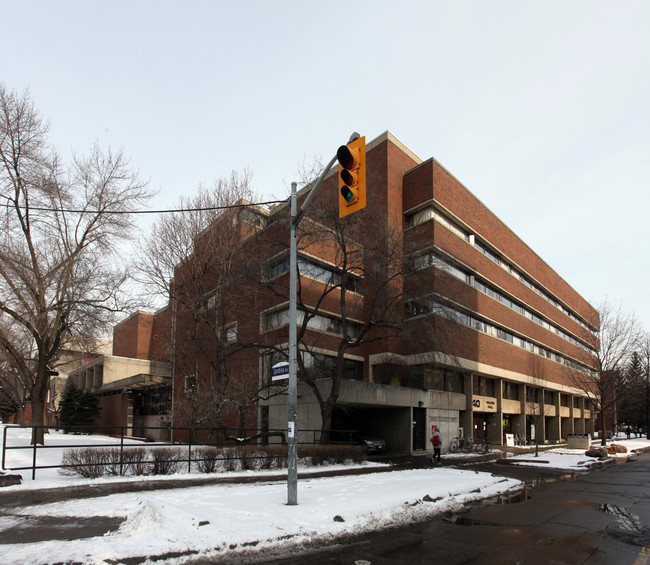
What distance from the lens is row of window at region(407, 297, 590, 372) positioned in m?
24.7

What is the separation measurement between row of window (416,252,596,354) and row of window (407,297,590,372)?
2.05 metres

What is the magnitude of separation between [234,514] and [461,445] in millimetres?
26692

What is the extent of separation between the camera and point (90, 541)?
22.7 feet

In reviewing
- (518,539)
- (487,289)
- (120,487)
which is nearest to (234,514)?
(120,487)

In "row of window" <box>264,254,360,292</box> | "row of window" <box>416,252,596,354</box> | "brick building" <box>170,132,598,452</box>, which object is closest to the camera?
"brick building" <box>170,132,598,452</box>

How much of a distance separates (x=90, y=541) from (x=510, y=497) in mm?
10875

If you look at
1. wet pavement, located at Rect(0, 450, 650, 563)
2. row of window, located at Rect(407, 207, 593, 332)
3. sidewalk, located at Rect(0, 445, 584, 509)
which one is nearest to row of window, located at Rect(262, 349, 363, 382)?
sidewalk, located at Rect(0, 445, 584, 509)

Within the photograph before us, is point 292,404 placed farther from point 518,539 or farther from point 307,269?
point 307,269

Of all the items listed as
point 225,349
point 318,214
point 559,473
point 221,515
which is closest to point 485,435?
point 559,473

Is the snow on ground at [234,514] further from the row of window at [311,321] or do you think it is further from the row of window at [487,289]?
the row of window at [311,321]

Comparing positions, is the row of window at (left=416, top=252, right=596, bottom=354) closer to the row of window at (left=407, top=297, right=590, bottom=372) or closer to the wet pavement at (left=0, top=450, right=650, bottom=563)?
the row of window at (left=407, top=297, right=590, bottom=372)

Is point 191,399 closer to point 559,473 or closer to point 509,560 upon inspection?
point 559,473

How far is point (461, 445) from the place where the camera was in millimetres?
32438

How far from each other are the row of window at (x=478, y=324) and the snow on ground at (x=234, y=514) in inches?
437
